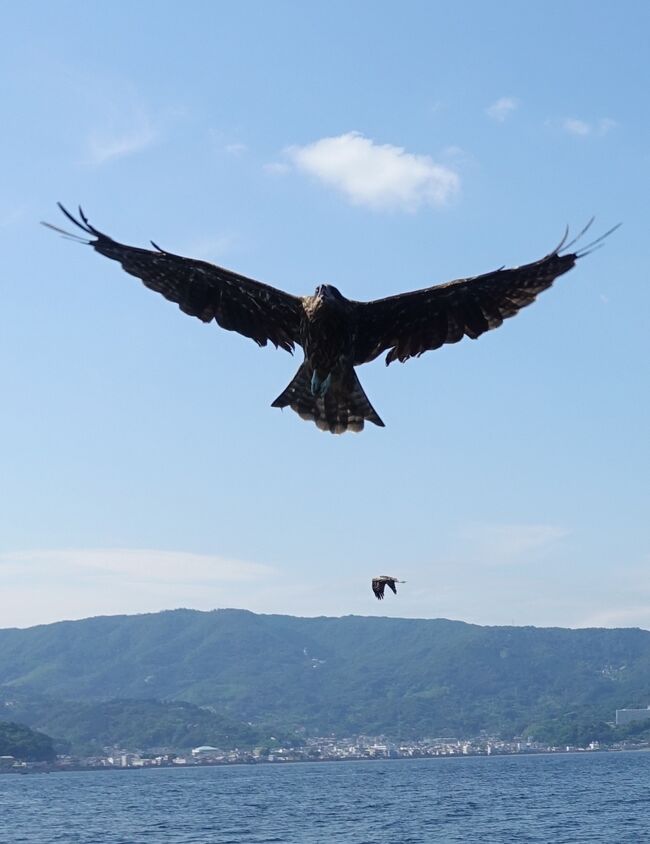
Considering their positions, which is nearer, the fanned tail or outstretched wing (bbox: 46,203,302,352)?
the fanned tail

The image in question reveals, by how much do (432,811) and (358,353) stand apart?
128 metres

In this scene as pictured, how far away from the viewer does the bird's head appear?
15.9 meters

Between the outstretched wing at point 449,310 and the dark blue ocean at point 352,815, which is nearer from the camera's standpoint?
the outstretched wing at point 449,310

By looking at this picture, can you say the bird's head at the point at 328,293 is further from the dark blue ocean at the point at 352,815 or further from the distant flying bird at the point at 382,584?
the dark blue ocean at the point at 352,815

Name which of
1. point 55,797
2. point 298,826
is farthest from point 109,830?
point 55,797

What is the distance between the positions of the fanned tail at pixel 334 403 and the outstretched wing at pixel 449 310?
2.97ft

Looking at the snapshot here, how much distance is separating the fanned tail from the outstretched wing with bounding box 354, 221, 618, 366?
2.97ft

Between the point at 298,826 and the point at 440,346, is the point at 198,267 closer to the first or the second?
the point at 440,346

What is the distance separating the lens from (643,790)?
560 feet

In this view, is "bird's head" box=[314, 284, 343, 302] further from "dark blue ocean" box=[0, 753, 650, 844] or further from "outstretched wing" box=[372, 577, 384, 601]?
"dark blue ocean" box=[0, 753, 650, 844]

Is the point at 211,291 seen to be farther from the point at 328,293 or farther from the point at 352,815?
the point at 352,815

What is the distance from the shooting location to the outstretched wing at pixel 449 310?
1761 cm

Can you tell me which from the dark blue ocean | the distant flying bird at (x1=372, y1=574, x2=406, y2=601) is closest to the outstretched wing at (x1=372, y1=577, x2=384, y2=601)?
the distant flying bird at (x1=372, y1=574, x2=406, y2=601)

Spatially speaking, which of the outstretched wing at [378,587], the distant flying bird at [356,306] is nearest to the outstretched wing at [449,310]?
the distant flying bird at [356,306]
